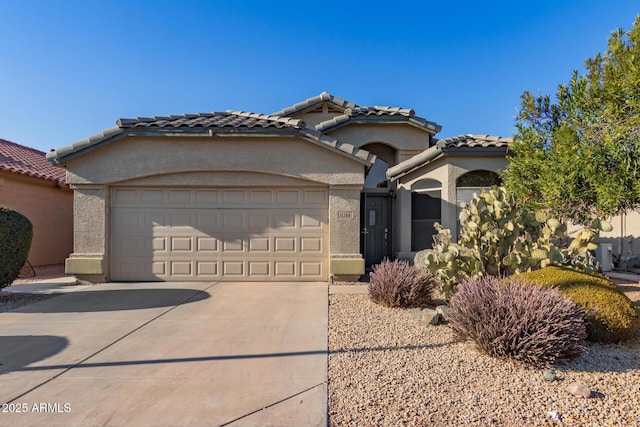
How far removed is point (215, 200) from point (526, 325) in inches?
296

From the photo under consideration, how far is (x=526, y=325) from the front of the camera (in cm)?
387

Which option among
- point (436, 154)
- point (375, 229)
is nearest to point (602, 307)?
point (436, 154)

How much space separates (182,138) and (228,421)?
753 cm

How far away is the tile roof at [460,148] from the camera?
1008 centimetres

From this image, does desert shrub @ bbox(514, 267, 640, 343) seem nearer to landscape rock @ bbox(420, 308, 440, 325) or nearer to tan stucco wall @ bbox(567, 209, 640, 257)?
landscape rock @ bbox(420, 308, 440, 325)

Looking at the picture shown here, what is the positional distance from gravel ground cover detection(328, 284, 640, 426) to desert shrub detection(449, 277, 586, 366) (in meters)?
0.15

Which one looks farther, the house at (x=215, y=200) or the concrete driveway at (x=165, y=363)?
the house at (x=215, y=200)

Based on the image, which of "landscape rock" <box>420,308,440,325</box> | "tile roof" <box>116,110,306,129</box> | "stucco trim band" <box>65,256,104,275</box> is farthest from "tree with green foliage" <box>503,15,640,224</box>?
"stucco trim band" <box>65,256,104,275</box>

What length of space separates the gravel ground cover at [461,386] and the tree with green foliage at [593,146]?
7.38 ft

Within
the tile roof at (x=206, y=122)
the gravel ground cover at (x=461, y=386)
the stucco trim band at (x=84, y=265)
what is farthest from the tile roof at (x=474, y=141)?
the stucco trim band at (x=84, y=265)

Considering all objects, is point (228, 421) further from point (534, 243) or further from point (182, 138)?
point (182, 138)

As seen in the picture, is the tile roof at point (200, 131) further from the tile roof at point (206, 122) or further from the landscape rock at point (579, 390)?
the landscape rock at point (579, 390)

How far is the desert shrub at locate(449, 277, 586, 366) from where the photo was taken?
3.80m

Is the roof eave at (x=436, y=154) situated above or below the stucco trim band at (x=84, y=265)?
above
